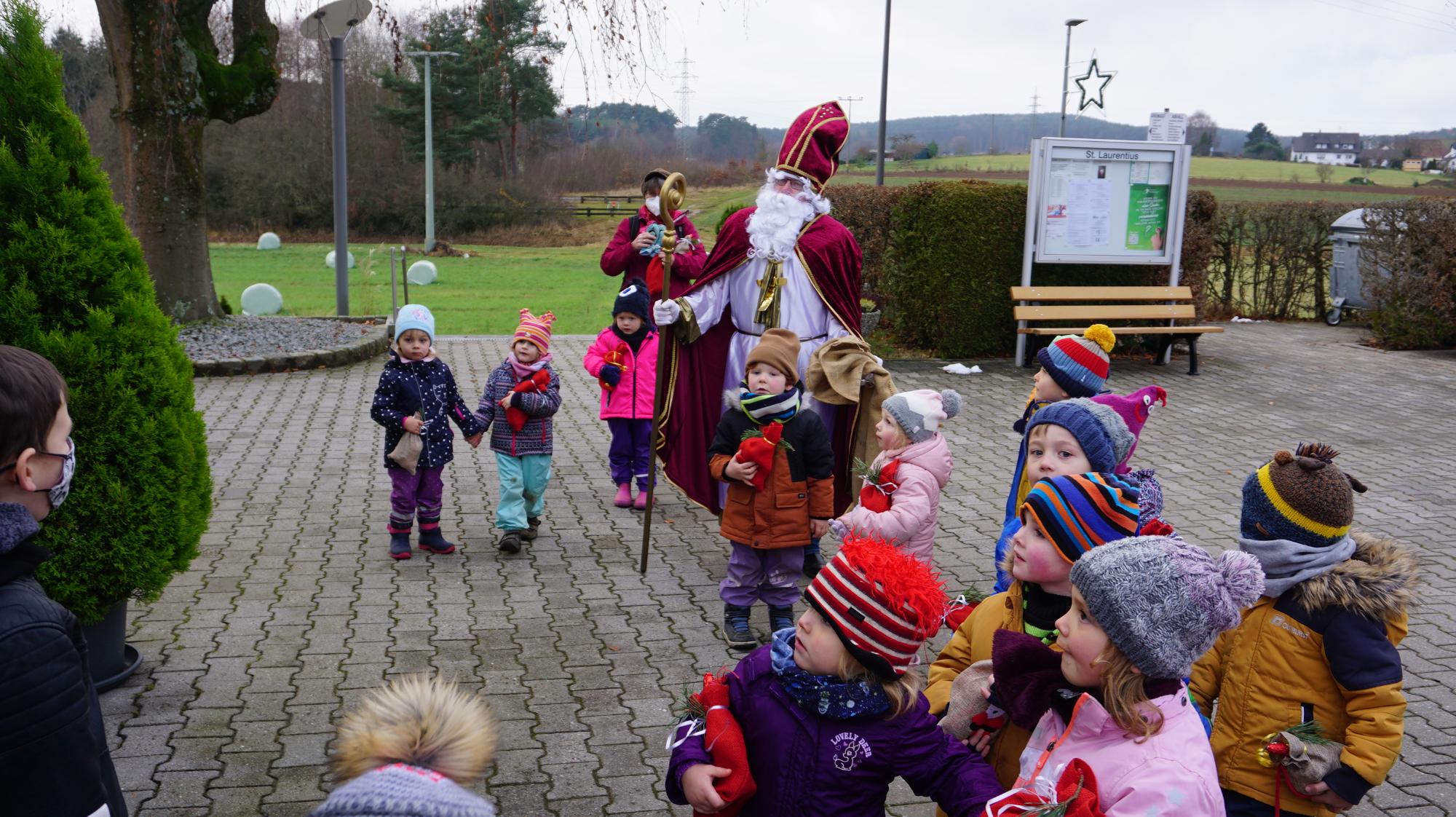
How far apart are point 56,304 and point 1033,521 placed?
3582 mm

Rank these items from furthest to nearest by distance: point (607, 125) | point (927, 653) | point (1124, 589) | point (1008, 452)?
point (1008, 452) < point (607, 125) < point (927, 653) < point (1124, 589)

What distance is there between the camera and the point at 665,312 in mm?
6094

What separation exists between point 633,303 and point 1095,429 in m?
4.12

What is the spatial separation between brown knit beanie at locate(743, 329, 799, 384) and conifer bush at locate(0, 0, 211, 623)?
2.41 m

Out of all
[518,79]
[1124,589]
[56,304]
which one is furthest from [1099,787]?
[518,79]

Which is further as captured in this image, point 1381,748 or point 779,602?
point 779,602

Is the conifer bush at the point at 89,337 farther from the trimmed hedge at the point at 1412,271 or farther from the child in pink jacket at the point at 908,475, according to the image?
the trimmed hedge at the point at 1412,271

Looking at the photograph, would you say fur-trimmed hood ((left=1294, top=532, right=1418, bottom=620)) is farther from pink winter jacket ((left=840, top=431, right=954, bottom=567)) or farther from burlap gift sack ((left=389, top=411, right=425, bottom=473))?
burlap gift sack ((left=389, top=411, right=425, bottom=473))

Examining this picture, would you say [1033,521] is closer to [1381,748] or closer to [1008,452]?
[1381,748]

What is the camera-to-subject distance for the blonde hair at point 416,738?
160 cm

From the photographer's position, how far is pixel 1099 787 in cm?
222

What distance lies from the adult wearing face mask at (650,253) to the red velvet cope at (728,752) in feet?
15.8

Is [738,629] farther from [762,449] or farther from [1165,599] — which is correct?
[1165,599]

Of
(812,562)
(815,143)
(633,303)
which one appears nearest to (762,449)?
(812,562)
